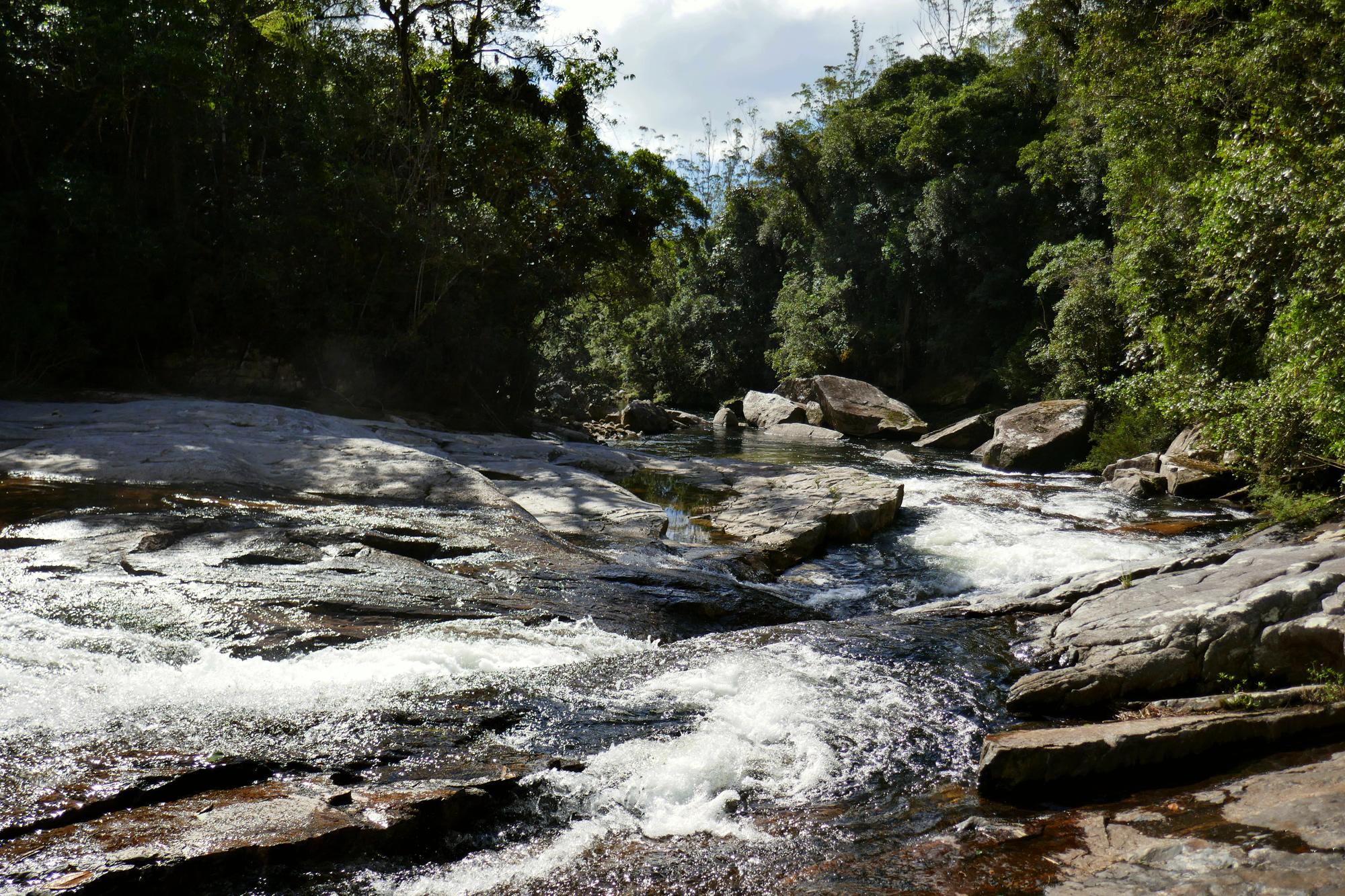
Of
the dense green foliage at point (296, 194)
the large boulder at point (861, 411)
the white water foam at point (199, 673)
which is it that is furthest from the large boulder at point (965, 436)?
the white water foam at point (199, 673)

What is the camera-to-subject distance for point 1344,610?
462 cm

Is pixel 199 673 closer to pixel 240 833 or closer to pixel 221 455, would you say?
pixel 240 833

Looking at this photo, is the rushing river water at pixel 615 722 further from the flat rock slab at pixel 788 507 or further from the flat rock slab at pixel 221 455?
the flat rock slab at pixel 221 455

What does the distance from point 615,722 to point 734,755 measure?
635mm

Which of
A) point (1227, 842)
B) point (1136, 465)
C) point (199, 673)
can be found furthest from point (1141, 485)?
point (199, 673)

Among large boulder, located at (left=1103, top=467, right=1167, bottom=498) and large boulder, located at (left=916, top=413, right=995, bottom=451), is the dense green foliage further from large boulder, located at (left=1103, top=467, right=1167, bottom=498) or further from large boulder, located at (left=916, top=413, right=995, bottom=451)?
large boulder, located at (left=1103, top=467, right=1167, bottom=498)

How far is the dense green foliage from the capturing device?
12.0 meters

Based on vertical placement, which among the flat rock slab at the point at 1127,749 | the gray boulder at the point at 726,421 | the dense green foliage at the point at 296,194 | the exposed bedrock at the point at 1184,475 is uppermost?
the dense green foliage at the point at 296,194

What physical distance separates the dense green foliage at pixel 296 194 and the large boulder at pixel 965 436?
9600 millimetres

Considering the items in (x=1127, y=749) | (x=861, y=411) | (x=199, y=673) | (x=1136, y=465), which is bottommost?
(x=199, y=673)

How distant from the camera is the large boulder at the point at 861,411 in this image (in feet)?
75.4

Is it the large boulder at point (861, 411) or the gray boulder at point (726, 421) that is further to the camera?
the gray boulder at point (726, 421)

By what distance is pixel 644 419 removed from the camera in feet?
81.6

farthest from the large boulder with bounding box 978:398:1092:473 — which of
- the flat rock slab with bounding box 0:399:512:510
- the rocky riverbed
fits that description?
the flat rock slab with bounding box 0:399:512:510
